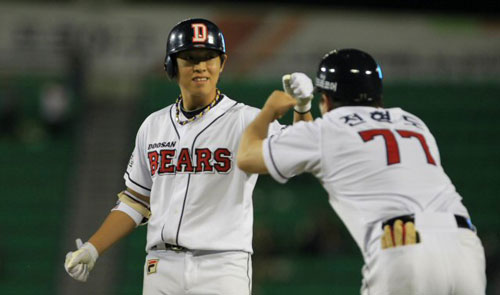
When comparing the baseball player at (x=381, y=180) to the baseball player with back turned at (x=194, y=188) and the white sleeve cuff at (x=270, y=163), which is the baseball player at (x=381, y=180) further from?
the baseball player with back turned at (x=194, y=188)

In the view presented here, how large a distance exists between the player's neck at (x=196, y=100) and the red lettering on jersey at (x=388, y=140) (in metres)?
1.05

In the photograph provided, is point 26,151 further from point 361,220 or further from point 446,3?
point 361,220

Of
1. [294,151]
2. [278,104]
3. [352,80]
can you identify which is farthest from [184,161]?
[352,80]

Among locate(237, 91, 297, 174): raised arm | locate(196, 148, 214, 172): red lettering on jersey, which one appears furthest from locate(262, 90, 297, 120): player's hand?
locate(196, 148, 214, 172): red lettering on jersey

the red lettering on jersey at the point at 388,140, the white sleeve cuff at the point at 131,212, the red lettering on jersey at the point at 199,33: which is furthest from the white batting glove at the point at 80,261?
the red lettering on jersey at the point at 388,140

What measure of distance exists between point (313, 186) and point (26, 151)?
5016mm

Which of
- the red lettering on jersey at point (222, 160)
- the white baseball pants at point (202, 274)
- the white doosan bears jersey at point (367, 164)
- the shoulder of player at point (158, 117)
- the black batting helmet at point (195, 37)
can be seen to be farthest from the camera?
the shoulder of player at point (158, 117)

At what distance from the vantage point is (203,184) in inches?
154

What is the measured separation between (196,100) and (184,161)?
38 centimetres

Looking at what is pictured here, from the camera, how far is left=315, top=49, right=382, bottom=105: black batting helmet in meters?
3.60

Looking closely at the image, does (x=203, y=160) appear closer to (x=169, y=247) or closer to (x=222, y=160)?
(x=222, y=160)

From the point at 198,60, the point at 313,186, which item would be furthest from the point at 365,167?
the point at 313,186

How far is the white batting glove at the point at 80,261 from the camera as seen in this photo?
404 cm

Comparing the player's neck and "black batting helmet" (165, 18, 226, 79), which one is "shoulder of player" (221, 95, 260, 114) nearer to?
the player's neck
